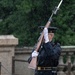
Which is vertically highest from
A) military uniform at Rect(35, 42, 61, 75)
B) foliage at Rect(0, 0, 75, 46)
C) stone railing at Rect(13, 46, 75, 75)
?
foliage at Rect(0, 0, 75, 46)

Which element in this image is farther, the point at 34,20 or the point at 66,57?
the point at 34,20

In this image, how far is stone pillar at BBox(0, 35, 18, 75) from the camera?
8.02m

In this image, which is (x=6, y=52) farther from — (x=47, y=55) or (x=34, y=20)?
(x=34, y=20)

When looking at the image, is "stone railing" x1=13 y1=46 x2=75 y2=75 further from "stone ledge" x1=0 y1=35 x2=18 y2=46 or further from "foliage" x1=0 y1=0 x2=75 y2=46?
"foliage" x1=0 y1=0 x2=75 y2=46

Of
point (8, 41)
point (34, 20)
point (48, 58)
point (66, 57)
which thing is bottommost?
point (48, 58)

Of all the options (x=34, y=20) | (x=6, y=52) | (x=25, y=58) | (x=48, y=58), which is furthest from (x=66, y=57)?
(x=34, y=20)

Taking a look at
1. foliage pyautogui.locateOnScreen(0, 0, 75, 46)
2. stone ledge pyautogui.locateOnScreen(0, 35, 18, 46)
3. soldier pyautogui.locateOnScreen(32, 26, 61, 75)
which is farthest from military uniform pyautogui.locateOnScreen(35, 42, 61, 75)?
foliage pyautogui.locateOnScreen(0, 0, 75, 46)

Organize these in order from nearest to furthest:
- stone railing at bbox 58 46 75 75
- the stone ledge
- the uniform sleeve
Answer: the uniform sleeve
the stone ledge
stone railing at bbox 58 46 75 75

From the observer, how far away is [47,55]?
563 cm

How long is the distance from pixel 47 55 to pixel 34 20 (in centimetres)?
1035

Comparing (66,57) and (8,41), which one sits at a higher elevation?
(8,41)

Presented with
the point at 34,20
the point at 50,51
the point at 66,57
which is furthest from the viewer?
the point at 34,20

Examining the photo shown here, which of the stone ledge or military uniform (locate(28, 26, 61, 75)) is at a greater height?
the stone ledge

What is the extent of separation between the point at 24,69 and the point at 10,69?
41cm
